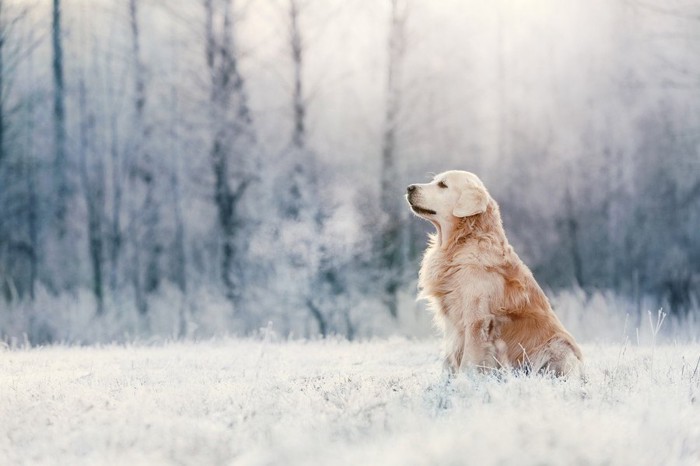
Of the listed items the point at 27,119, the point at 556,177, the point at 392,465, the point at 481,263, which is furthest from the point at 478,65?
the point at 392,465

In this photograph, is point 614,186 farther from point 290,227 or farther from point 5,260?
point 5,260

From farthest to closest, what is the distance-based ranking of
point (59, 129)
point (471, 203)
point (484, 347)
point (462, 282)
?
point (59, 129) < point (471, 203) < point (462, 282) < point (484, 347)

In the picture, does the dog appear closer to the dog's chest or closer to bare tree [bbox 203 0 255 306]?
the dog's chest

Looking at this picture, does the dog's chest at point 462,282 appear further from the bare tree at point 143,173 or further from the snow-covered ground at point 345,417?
the bare tree at point 143,173

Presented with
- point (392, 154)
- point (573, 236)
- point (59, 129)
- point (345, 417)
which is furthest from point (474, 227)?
point (59, 129)

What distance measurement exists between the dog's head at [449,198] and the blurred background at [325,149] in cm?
578

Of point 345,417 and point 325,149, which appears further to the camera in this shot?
point 325,149

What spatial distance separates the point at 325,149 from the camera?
1252cm

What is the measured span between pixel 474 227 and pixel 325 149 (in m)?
7.77

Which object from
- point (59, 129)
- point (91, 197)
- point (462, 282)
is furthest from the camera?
point (91, 197)

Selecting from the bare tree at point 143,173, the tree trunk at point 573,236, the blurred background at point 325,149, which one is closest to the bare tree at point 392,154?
the blurred background at point 325,149

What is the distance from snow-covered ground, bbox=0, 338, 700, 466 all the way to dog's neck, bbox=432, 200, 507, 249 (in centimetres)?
91

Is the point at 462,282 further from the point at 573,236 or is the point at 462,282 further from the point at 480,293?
the point at 573,236

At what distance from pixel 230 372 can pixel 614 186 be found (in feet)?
32.1
